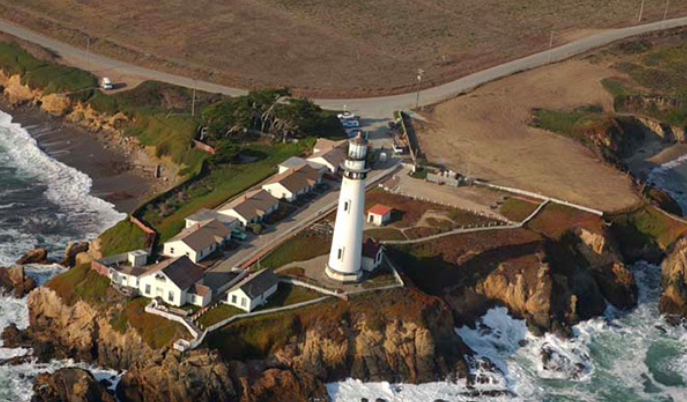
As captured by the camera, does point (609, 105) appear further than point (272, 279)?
Yes

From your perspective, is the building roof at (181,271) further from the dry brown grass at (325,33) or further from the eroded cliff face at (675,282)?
the dry brown grass at (325,33)

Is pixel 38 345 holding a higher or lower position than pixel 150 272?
lower

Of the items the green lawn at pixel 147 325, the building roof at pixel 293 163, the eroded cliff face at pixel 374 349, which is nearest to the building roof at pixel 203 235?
the green lawn at pixel 147 325

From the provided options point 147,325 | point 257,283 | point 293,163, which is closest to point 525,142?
point 293,163

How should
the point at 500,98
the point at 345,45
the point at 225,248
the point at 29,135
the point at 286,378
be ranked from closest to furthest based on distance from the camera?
the point at 286,378 < the point at 225,248 < the point at 29,135 < the point at 500,98 < the point at 345,45

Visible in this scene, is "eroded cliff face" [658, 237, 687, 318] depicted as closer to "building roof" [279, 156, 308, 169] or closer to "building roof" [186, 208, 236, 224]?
"building roof" [279, 156, 308, 169]

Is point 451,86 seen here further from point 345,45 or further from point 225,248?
point 225,248

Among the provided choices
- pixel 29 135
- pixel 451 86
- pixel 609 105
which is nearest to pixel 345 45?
pixel 451 86
